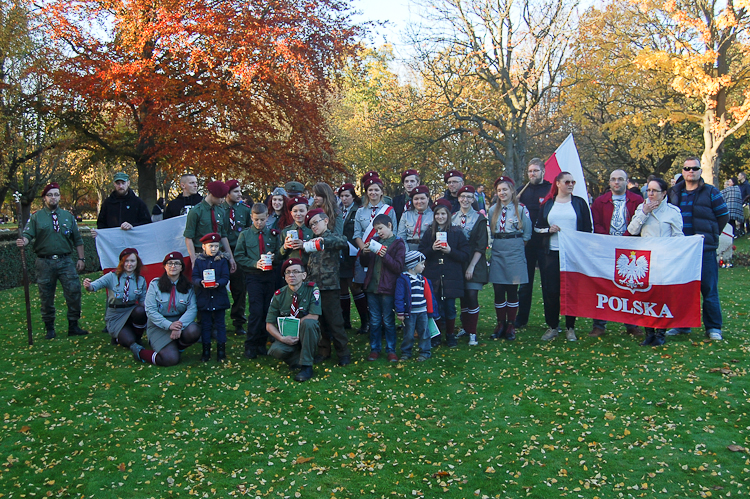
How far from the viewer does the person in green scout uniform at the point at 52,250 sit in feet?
26.6

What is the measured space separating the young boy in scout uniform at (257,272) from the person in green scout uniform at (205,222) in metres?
0.43

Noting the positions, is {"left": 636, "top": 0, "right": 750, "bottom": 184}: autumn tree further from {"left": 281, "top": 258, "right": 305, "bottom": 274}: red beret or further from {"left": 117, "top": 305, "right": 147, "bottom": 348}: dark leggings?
{"left": 117, "top": 305, "right": 147, "bottom": 348}: dark leggings

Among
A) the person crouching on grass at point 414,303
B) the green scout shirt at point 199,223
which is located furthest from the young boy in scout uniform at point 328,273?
the green scout shirt at point 199,223

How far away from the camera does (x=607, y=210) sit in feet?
25.1

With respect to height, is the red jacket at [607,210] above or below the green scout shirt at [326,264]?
above

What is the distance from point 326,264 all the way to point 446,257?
160cm

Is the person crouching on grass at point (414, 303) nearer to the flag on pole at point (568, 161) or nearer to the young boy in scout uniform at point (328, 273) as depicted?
the young boy in scout uniform at point (328, 273)

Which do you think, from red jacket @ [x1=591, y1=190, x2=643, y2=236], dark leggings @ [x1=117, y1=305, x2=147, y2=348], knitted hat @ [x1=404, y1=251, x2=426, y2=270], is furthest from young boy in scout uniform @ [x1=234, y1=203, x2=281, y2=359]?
red jacket @ [x1=591, y1=190, x2=643, y2=236]

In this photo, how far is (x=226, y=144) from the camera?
16.0 meters

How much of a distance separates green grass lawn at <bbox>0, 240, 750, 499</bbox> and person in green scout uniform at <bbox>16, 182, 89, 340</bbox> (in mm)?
1188

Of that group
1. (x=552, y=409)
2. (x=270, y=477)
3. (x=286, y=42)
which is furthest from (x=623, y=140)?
(x=270, y=477)

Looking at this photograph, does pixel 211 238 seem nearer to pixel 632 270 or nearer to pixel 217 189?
Answer: pixel 217 189

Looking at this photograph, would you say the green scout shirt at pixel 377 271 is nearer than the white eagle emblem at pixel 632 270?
Yes

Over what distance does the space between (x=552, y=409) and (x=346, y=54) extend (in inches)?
577
